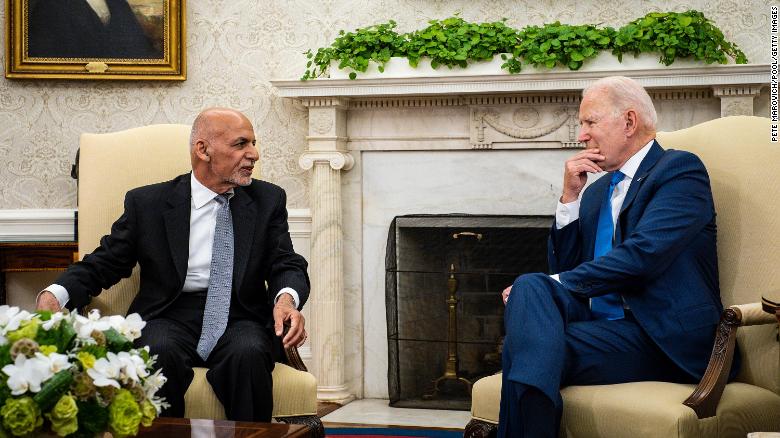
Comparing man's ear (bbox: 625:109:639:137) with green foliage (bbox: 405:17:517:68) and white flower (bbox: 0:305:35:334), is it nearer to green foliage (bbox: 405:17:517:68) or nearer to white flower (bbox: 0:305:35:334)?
green foliage (bbox: 405:17:517:68)

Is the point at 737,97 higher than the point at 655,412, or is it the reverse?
the point at 737,97

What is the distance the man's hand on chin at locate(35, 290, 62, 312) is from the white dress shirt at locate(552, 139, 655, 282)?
1633 millimetres

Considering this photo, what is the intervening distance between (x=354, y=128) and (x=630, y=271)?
2510mm

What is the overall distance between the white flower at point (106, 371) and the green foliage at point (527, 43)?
3.15 metres

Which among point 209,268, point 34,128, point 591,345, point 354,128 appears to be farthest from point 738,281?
point 34,128

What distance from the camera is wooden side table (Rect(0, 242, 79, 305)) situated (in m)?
4.98

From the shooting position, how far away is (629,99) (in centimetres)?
323

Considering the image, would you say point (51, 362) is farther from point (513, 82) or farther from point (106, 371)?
point (513, 82)

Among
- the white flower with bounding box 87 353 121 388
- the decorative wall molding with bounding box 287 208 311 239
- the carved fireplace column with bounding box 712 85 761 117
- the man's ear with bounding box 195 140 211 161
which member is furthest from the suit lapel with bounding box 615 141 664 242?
the decorative wall molding with bounding box 287 208 311 239

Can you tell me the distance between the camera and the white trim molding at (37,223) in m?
5.25

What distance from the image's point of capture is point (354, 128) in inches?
205

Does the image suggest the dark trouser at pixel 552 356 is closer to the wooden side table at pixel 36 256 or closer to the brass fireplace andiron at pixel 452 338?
the brass fireplace andiron at pixel 452 338

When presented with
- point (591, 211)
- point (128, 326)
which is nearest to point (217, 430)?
point (128, 326)

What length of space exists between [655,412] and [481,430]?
22.7 inches
